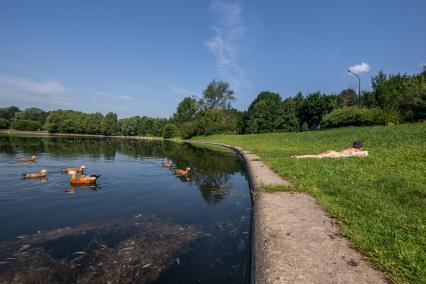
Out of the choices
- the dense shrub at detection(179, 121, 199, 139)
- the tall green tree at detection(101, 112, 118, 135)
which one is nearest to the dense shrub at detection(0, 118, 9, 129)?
the tall green tree at detection(101, 112, 118, 135)

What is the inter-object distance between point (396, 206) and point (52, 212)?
875cm

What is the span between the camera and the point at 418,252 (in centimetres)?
454

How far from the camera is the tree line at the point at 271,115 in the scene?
3788 centimetres

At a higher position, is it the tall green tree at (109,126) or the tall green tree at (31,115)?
the tall green tree at (31,115)

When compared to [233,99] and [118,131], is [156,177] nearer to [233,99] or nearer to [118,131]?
[233,99]

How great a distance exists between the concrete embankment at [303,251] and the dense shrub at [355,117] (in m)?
35.5

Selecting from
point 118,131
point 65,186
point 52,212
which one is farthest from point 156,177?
point 118,131

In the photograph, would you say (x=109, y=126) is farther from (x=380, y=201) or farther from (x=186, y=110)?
(x=380, y=201)

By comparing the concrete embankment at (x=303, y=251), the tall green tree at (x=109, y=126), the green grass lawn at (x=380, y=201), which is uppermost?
the tall green tree at (x=109, y=126)

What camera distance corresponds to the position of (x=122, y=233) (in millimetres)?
7242

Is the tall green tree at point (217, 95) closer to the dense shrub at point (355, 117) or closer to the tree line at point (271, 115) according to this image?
the tree line at point (271, 115)

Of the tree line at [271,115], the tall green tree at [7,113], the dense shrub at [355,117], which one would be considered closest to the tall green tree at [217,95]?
A: the tree line at [271,115]

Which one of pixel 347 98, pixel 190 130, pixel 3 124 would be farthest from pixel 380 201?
pixel 3 124

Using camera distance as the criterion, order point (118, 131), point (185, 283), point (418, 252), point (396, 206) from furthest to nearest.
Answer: point (118, 131) < point (396, 206) < point (185, 283) < point (418, 252)
